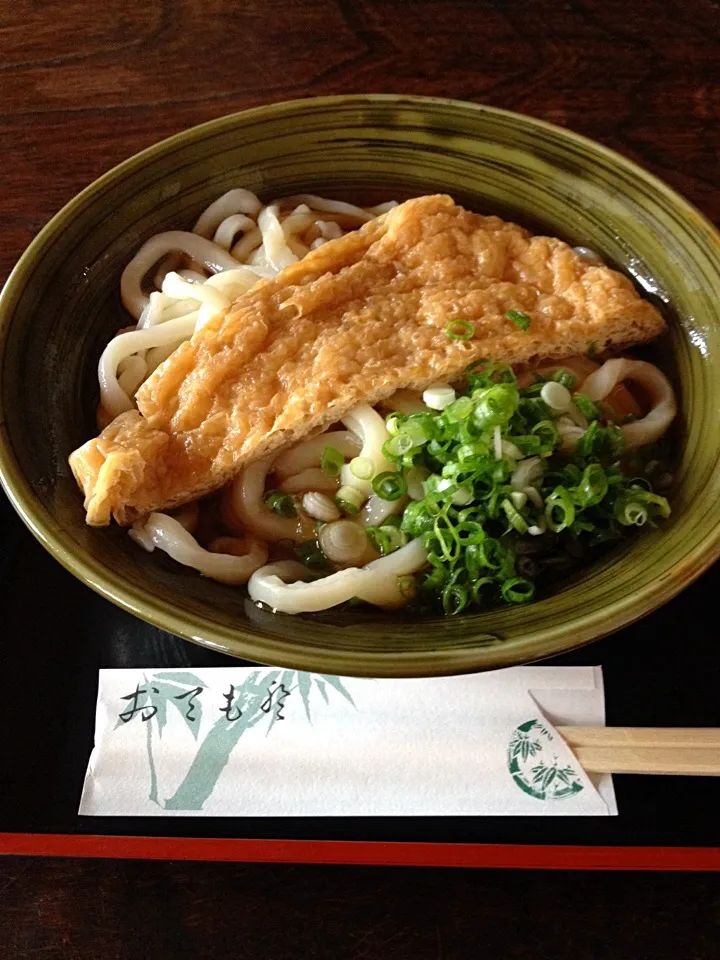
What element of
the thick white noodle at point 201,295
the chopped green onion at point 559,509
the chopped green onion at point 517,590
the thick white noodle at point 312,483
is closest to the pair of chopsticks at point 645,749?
the chopped green onion at point 517,590

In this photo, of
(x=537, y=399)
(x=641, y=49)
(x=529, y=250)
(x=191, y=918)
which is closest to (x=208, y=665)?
(x=191, y=918)

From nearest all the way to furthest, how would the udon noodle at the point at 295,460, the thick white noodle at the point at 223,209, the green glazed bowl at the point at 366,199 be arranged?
the green glazed bowl at the point at 366,199, the udon noodle at the point at 295,460, the thick white noodle at the point at 223,209

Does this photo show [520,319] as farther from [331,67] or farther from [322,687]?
[331,67]

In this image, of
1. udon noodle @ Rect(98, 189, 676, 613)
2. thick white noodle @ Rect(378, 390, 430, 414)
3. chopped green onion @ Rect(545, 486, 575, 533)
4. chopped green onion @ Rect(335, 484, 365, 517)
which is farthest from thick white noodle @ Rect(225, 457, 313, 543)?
chopped green onion @ Rect(545, 486, 575, 533)

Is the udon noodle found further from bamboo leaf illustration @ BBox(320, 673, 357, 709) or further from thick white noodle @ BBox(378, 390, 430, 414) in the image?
bamboo leaf illustration @ BBox(320, 673, 357, 709)

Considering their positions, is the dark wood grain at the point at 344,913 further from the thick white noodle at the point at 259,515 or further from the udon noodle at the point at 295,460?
the thick white noodle at the point at 259,515

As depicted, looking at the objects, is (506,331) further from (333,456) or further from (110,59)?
(110,59)
